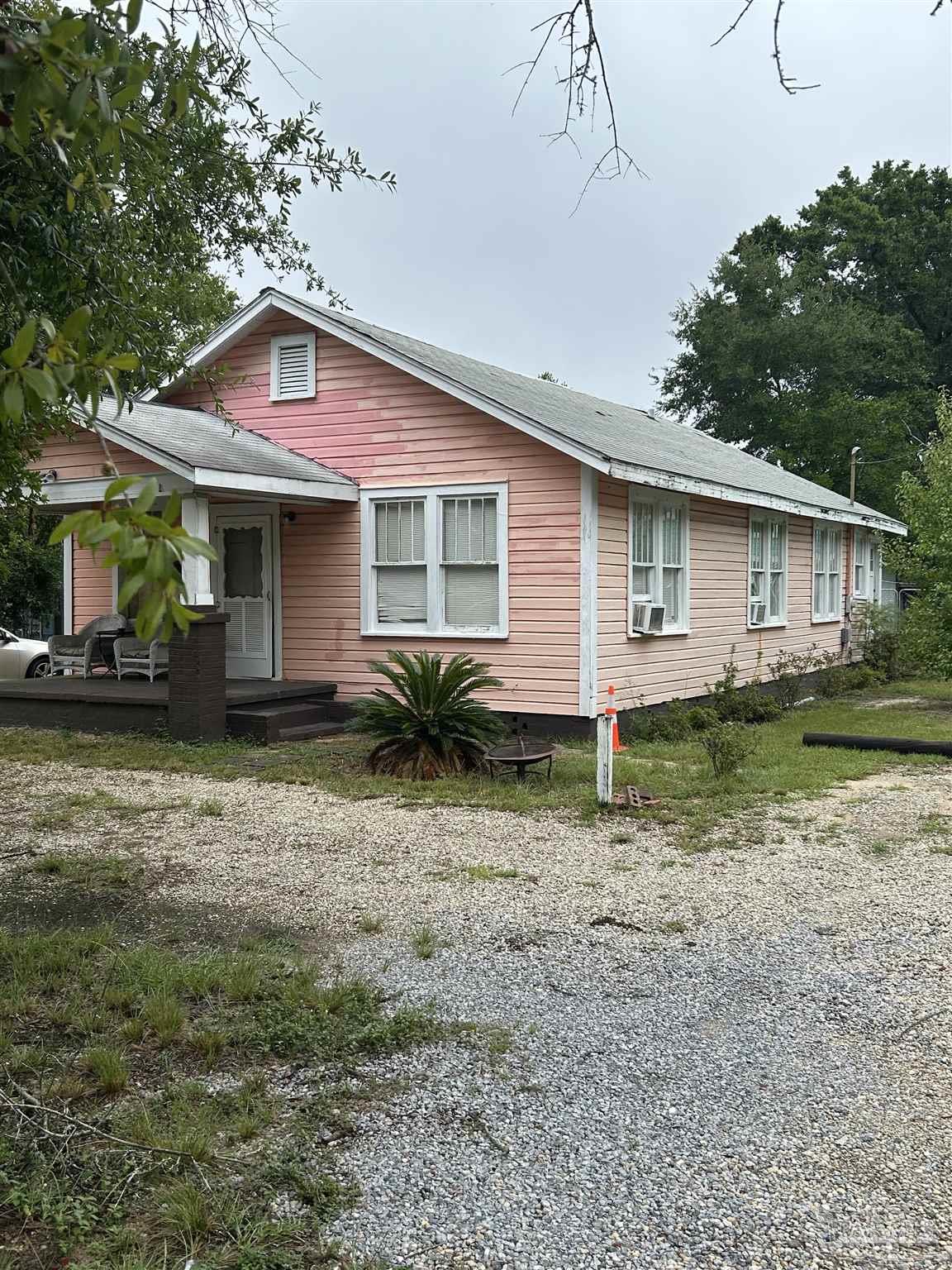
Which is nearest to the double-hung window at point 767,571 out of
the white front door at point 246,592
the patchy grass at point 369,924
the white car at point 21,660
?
the white front door at point 246,592

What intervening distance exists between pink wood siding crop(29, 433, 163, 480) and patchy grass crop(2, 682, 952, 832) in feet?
9.73

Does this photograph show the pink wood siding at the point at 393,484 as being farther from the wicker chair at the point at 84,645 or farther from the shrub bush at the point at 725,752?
the wicker chair at the point at 84,645

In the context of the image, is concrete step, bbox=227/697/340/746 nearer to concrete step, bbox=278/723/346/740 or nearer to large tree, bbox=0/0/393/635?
concrete step, bbox=278/723/346/740

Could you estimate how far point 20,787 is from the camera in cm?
924

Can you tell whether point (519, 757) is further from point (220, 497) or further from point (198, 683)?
point (220, 497)

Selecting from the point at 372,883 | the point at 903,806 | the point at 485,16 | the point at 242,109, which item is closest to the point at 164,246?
the point at 242,109

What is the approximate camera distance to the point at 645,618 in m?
12.4

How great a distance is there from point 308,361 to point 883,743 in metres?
8.13

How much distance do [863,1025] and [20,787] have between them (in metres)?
7.39

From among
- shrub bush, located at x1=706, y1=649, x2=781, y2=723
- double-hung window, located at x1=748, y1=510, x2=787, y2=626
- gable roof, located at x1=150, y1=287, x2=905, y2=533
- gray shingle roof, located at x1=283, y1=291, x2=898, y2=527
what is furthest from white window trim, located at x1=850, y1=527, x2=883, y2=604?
shrub bush, located at x1=706, y1=649, x2=781, y2=723

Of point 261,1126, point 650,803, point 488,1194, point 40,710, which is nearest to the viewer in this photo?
point 488,1194

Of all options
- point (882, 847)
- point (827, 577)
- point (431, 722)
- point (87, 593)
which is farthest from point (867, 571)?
point (882, 847)

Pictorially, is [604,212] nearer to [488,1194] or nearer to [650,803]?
[488,1194]

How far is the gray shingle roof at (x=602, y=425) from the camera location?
11750 mm
